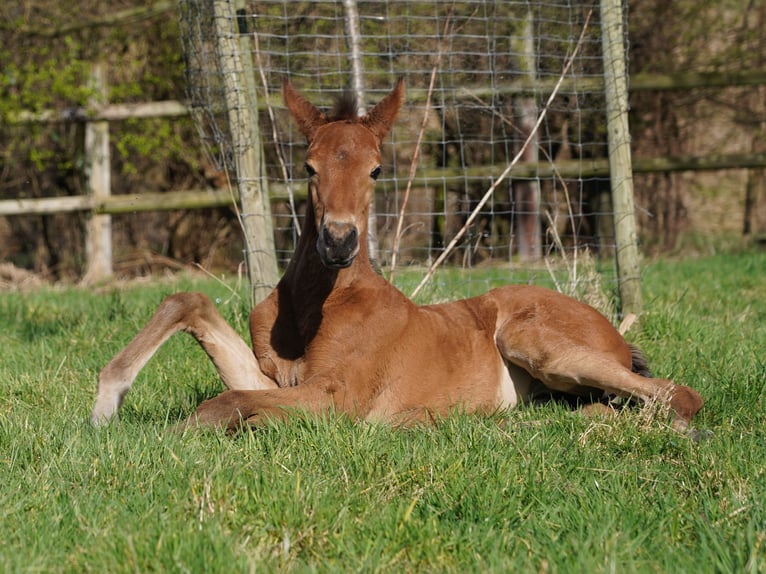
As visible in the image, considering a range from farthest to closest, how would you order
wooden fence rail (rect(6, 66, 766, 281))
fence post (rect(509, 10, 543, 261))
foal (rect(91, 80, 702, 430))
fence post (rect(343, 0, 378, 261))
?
wooden fence rail (rect(6, 66, 766, 281))
fence post (rect(509, 10, 543, 261))
fence post (rect(343, 0, 378, 261))
foal (rect(91, 80, 702, 430))

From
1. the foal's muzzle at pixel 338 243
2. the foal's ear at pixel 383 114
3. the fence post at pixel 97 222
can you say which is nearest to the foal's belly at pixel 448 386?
the foal's muzzle at pixel 338 243

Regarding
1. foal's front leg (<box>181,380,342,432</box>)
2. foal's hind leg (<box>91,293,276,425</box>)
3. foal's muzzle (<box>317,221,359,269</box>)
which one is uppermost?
foal's muzzle (<box>317,221,359,269</box>)

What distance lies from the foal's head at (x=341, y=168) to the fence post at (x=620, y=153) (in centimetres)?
283

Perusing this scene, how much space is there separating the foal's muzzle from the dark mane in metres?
0.90

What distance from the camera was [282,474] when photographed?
322cm

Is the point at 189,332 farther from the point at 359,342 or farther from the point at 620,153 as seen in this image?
the point at 620,153

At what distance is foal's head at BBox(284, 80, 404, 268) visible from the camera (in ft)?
12.4

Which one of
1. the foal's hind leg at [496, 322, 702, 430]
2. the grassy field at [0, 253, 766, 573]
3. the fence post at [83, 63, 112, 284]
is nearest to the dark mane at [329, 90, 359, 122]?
the foal's hind leg at [496, 322, 702, 430]

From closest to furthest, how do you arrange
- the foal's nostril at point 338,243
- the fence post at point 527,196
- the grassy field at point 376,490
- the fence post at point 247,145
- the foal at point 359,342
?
1. the grassy field at point 376,490
2. the foal's nostril at point 338,243
3. the foal at point 359,342
4. the fence post at point 247,145
5. the fence post at point 527,196

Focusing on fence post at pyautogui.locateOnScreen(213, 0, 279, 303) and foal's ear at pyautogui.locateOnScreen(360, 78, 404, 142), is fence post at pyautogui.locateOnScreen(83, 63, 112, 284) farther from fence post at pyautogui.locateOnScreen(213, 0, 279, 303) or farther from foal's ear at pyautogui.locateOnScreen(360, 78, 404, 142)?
foal's ear at pyautogui.locateOnScreen(360, 78, 404, 142)

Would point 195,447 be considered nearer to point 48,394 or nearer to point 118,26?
point 48,394

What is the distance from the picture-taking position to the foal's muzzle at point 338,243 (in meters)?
3.75

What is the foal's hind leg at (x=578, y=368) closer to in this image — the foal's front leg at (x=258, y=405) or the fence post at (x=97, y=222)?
the foal's front leg at (x=258, y=405)

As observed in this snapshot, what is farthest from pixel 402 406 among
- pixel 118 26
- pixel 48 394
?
pixel 118 26
